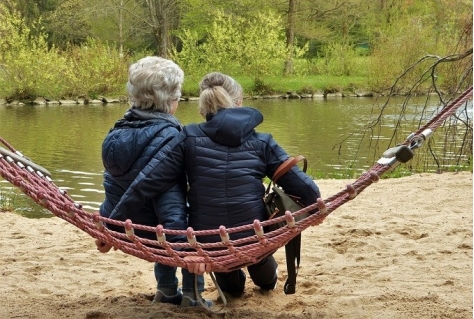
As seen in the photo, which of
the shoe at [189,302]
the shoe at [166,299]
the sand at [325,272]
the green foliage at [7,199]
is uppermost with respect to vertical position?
the shoe at [189,302]

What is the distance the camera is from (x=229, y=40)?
79.0 ft

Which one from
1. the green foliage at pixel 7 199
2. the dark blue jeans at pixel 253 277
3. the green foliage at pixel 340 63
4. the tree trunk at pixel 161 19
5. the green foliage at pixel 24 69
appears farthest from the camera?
the tree trunk at pixel 161 19

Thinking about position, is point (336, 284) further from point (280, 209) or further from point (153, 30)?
point (153, 30)

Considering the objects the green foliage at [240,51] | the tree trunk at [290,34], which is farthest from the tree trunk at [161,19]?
the tree trunk at [290,34]

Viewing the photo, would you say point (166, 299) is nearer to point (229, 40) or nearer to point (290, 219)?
point (290, 219)

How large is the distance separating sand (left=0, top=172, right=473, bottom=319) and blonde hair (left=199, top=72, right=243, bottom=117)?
2.64 ft

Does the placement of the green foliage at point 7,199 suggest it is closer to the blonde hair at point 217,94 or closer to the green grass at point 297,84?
the blonde hair at point 217,94

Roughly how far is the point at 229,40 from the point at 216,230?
2219cm

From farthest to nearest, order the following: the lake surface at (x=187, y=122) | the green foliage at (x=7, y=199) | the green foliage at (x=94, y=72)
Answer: the green foliage at (x=94, y=72) → the lake surface at (x=187, y=122) → the green foliage at (x=7, y=199)

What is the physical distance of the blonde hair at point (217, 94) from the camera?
8.63 feet

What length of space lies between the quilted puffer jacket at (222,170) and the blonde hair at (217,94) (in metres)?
0.09

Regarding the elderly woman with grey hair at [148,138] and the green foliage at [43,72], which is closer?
the elderly woman with grey hair at [148,138]

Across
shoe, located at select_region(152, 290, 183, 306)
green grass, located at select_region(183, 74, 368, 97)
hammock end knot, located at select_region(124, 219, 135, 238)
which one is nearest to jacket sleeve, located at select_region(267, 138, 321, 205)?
hammock end knot, located at select_region(124, 219, 135, 238)

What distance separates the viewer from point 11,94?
824 inches
